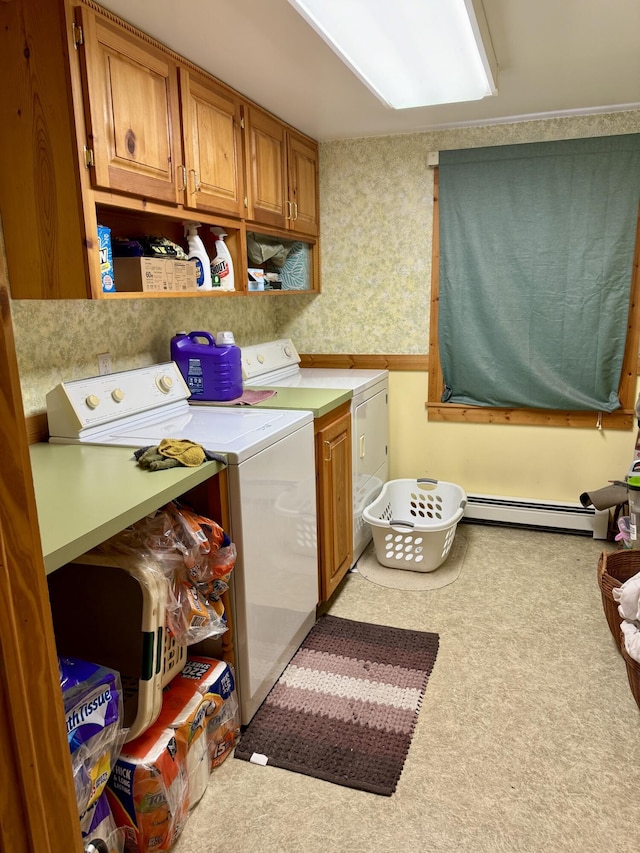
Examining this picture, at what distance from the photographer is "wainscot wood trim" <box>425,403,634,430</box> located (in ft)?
10.9

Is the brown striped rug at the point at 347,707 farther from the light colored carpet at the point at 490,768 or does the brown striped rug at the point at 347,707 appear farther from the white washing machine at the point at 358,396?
the white washing machine at the point at 358,396

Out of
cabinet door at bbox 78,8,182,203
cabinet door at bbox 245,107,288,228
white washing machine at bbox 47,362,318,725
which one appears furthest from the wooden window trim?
cabinet door at bbox 78,8,182,203

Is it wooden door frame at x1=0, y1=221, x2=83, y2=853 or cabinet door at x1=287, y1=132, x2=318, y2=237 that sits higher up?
cabinet door at x1=287, y1=132, x2=318, y2=237

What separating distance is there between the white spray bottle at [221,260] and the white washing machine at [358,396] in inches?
19.7

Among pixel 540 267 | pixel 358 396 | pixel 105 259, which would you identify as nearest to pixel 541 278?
pixel 540 267

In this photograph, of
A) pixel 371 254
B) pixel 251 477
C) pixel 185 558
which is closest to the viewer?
pixel 185 558

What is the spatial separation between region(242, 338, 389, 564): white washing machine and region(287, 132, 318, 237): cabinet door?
2.20ft

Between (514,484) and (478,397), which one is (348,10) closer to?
(478,397)

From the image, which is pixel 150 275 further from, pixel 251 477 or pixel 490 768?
pixel 490 768

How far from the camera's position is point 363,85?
8.32 ft

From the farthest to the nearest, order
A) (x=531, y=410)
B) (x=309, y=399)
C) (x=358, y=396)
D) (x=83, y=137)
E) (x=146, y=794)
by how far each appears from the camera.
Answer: (x=531, y=410)
(x=358, y=396)
(x=309, y=399)
(x=83, y=137)
(x=146, y=794)

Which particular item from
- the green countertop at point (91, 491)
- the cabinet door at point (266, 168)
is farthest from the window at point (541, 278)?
the green countertop at point (91, 491)

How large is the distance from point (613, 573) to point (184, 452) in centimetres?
183

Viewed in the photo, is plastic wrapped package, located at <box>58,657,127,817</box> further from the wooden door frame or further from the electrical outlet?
the electrical outlet
